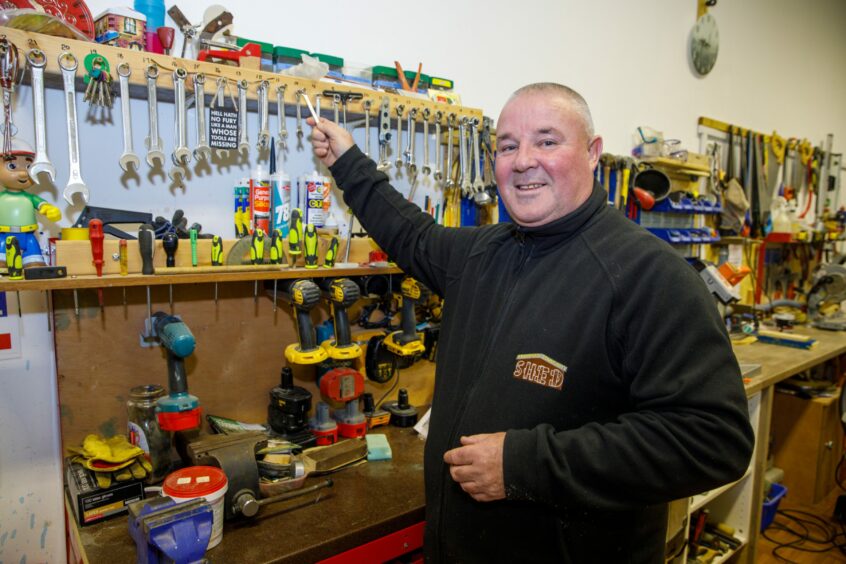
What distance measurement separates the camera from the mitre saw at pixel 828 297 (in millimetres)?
3180

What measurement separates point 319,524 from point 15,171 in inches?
38.9

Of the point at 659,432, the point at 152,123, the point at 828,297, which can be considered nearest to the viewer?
the point at 659,432

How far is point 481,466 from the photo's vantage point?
3.00 ft

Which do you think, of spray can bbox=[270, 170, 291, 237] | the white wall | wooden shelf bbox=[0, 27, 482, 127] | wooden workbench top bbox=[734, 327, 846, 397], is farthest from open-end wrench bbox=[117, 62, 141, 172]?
wooden workbench top bbox=[734, 327, 846, 397]

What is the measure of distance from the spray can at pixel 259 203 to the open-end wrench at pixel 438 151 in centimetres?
58

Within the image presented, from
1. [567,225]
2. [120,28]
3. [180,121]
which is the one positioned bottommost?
[567,225]

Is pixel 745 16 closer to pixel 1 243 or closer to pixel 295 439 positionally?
pixel 295 439

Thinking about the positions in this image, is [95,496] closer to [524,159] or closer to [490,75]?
[524,159]

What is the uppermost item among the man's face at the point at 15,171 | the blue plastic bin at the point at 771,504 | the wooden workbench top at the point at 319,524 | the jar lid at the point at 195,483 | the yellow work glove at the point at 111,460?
the man's face at the point at 15,171

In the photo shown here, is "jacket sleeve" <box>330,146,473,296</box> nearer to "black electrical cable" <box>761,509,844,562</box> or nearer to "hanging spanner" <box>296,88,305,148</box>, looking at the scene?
"hanging spanner" <box>296,88,305,148</box>

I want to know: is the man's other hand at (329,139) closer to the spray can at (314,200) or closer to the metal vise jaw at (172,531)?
the spray can at (314,200)

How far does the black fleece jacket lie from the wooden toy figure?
91cm

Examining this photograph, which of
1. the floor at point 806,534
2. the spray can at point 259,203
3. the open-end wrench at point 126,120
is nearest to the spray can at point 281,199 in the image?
the spray can at point 259,203

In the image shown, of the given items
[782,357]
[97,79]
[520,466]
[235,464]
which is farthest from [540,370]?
[782,357]
